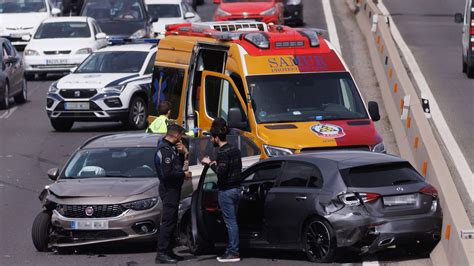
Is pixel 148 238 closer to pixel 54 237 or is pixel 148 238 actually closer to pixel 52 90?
pixel 54 237

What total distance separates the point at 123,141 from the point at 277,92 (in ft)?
8.41

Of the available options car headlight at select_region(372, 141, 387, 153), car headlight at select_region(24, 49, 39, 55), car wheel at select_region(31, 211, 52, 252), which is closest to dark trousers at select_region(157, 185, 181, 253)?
car wheel at select_region(31, 211, 52, 252)

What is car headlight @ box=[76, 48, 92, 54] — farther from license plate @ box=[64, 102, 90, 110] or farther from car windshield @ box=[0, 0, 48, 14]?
license plate @ box=[64, 102, 90, 110]

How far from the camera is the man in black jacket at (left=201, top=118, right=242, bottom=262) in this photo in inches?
527

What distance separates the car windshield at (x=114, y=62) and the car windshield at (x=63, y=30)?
692 cm

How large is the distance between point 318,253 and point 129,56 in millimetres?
14815

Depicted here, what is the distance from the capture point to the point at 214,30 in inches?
768

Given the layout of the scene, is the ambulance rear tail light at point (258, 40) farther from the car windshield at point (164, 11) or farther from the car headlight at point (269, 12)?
the car windshield at point (164, 11)

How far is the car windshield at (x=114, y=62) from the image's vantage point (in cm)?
2659

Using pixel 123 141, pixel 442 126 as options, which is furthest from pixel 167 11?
pixel 123 141

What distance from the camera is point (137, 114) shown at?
25.8m

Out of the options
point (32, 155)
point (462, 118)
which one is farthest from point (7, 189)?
point (462, 118)

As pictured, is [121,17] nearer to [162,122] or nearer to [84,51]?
[84,51]

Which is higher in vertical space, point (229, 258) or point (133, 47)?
point (229, 258)
